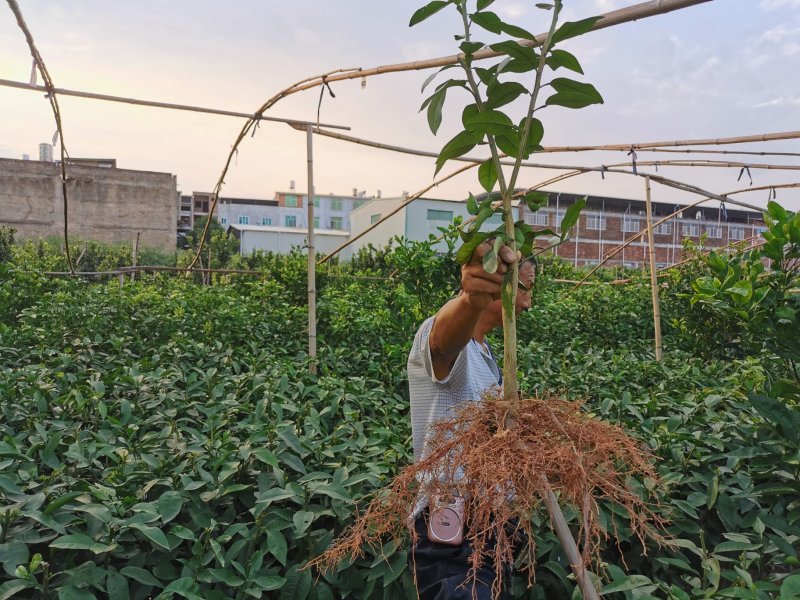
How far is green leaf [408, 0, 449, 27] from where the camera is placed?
1.21 metres

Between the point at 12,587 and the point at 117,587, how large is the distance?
24 centimetres

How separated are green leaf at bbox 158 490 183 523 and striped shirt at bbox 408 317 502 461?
2.35ft

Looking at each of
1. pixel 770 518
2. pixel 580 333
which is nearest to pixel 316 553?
pixel 770 518

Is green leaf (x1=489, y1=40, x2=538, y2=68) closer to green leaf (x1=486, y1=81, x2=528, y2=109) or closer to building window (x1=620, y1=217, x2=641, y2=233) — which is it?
green leaf (x1=486, y1=81, x2=528, y2=109)

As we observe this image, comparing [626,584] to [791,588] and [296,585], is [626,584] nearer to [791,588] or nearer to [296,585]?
[791,588]

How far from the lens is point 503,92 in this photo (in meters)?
1.20

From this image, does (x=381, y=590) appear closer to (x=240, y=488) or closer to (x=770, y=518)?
(x=240, y=488)

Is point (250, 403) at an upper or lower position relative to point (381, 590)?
upper

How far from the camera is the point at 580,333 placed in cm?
603

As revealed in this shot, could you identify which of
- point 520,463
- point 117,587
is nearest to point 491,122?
point 520,463

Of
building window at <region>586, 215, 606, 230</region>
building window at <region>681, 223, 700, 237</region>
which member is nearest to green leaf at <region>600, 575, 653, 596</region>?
building window at <region>586, 215, 606, 230</region>

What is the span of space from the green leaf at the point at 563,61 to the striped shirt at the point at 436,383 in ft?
2.32

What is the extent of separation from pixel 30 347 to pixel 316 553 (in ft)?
9.95

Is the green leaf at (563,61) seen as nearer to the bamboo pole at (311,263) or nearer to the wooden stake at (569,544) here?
the wooden stake at (569,544)
